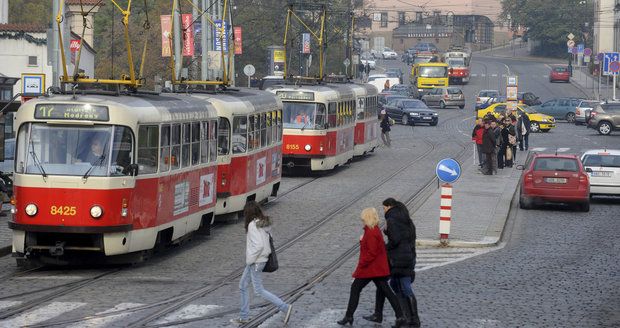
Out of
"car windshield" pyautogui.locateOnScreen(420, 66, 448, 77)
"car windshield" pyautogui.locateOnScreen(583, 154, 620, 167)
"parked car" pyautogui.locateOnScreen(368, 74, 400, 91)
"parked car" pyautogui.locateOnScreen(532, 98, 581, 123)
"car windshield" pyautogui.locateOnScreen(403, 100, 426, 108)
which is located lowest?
"parked car" pyautogui.locateOnScreen(532, 98, 581, 123)

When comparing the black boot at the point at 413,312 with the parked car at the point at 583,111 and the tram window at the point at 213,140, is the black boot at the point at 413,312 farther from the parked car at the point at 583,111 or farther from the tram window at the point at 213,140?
the parked car at the point at 583,111

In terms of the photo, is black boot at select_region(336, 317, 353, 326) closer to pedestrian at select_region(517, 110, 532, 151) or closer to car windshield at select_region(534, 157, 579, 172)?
car windshield at select_region(534, 157, 579, 172)

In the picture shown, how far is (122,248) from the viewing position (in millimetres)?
19234

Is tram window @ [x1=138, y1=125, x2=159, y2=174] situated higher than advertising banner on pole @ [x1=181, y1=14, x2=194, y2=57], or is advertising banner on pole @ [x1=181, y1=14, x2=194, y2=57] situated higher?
advertising banner on pole @ [x1=181, y1=14, x2=194, y2=57]

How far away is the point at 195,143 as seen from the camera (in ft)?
75.5

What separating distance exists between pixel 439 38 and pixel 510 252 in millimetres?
141818

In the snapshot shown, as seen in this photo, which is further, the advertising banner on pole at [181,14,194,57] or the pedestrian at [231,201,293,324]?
the advertising banner on pole at [181,14,194,57]

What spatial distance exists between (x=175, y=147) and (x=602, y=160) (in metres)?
15.5

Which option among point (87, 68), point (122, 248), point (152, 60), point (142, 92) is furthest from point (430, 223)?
point (152, 60)

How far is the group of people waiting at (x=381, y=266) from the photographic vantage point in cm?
1512

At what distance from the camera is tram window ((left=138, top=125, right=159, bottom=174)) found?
64.7 ft

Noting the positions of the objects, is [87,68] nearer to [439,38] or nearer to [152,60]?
[152,60]

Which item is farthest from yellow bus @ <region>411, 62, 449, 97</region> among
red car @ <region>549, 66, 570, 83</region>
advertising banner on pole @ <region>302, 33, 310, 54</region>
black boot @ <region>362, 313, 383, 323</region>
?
Result: black boot @ <region>362, 313, 383, 323</region>

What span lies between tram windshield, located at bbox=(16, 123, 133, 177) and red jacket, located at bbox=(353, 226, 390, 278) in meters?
5.27
